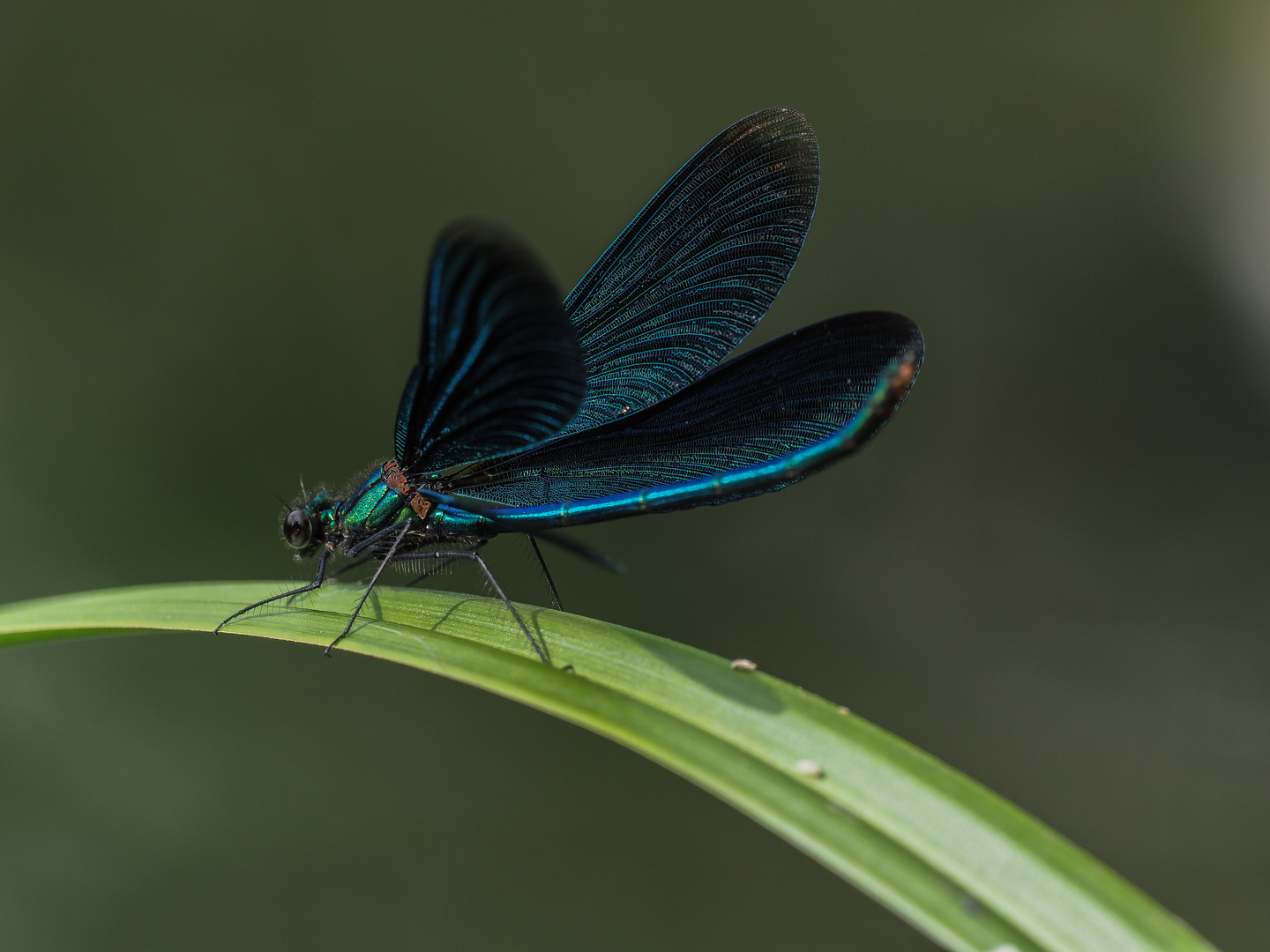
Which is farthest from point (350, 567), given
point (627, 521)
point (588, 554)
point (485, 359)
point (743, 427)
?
point (627, 521)

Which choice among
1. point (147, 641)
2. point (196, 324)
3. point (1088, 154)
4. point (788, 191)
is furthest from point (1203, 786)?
point (196, 324)

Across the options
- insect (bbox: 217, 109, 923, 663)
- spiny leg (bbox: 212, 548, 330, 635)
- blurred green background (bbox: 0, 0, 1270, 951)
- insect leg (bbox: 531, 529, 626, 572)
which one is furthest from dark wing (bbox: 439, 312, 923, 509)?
blurred green background (bbox: 0, 0, 1270, 951)

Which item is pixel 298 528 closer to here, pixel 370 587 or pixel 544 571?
pixel 370 587

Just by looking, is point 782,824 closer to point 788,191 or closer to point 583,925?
point 788,191

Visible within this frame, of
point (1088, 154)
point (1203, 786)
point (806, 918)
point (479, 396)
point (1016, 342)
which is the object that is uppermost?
point (1088, 154)

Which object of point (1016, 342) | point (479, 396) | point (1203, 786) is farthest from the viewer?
point (1016, 342)

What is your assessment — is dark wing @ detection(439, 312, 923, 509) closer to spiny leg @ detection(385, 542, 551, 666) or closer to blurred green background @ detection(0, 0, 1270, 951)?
spiny leg @ detection(385, 542, 551, 666)
